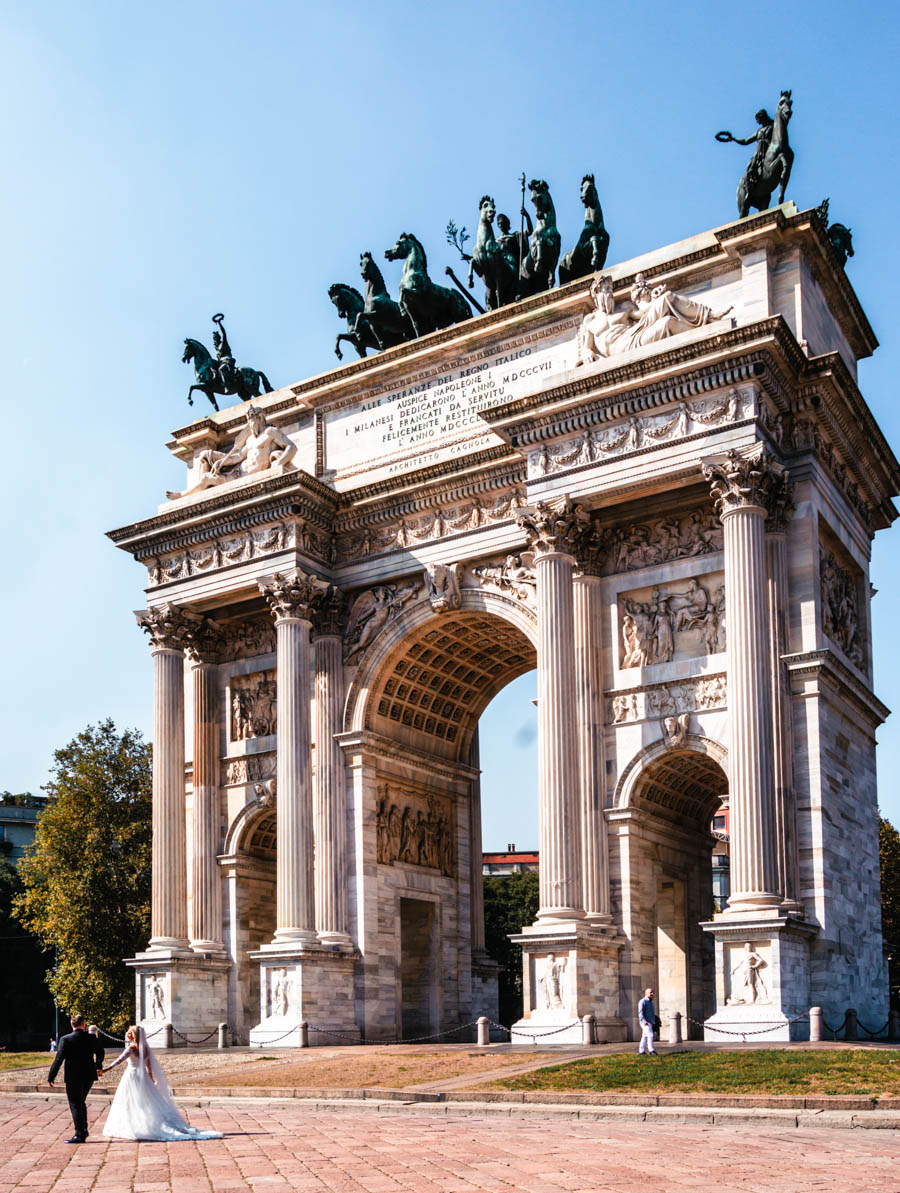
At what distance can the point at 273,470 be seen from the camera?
40.8m

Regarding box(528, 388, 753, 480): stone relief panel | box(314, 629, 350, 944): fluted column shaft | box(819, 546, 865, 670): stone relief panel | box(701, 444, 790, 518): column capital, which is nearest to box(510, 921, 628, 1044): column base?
box(314, 629, 350, 944): fluted column shaft

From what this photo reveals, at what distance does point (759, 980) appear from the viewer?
2934 centimetres

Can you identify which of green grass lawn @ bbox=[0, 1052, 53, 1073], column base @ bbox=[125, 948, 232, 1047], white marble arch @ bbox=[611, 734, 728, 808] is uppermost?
white marble arch @ bbox=[611, 734, 728, 808]

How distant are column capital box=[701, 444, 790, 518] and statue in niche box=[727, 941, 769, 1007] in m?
9.85

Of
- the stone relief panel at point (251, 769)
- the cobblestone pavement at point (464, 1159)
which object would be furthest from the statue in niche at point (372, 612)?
the cobblestone pavement at point (464, 1159)

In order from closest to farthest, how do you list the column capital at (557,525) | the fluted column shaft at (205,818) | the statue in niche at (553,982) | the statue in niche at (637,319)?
the statue in niche at (553,982) → the column capital at (557,525) → the statue in niche at (637,319) → the fluted column shaft at (205,818)

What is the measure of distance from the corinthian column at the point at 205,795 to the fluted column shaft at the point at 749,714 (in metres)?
17.1

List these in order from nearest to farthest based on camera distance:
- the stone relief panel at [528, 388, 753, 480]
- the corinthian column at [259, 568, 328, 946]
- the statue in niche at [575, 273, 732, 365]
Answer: the stone relief panel at [528, 388, 753, 480] → the statue in niche at [575, 273, 732, 365] → the corinthian column at [259, 568, 328, 946]

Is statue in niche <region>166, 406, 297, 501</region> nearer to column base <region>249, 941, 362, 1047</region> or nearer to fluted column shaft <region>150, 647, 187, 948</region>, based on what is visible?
fluted column shaft <region>150, 647, 187, 948</region>

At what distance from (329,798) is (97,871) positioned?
21.7 m

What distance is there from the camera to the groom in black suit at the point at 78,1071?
1847 centimetres

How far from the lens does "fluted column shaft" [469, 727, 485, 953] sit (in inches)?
1734

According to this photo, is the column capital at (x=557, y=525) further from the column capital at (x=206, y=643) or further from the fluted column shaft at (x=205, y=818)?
the fluted column shaft at (x=205, y=818)

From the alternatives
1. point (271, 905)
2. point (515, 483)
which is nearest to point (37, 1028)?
point (271, 905)
